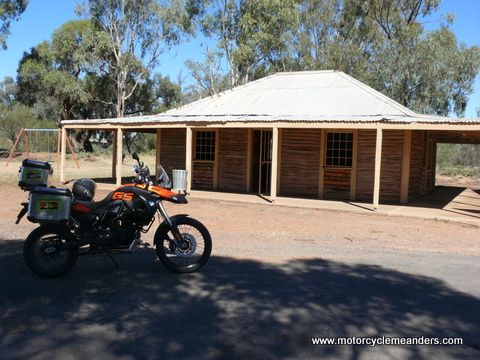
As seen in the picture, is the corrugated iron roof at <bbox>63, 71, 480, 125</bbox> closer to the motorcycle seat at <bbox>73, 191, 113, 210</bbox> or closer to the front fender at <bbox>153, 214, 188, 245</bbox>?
the front fender at <bbox>153, 214, 188, 245</bbox>

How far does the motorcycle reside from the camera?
5.03 meters

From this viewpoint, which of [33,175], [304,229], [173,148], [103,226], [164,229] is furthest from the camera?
[173,148]

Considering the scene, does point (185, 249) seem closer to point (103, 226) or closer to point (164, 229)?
point (164, 229)

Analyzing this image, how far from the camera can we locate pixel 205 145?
1664 cm

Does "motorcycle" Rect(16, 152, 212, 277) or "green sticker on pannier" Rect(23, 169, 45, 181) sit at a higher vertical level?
"green sticker on pannier" Rect(23, 169, 45, 181)

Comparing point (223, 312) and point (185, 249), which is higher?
point (185, 249)

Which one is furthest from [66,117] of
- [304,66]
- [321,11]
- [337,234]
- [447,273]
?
[447,273]

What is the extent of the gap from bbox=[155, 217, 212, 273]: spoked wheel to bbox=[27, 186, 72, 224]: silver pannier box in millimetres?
1081

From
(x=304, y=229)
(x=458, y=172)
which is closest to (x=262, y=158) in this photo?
(x=304, y=229)

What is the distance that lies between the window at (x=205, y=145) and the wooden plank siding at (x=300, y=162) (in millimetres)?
2636

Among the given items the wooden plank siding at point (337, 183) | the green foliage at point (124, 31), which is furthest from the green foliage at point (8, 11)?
the wooden plank siding at point (337, 183)

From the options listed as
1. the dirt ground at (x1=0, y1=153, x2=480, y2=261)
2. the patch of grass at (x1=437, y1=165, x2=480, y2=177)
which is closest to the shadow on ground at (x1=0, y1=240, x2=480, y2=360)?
the dirt ground at (x1=0, y1=153, x2=480, y2=261)

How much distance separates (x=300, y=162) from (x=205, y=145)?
12.0ft

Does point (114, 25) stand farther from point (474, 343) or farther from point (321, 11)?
point (474, 343)
